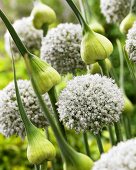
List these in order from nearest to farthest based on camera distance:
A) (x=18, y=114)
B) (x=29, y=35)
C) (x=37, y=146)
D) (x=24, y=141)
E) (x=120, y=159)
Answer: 1. (x=120, y=159)
2. (x=37, y=146)
3. (x=18, y=114)
4. (x=29, y=35)
5. (x=24, y=141)

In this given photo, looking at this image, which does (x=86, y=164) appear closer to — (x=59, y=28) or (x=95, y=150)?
(x=59, y=28)

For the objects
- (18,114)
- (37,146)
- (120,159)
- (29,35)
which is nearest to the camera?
(120,159)

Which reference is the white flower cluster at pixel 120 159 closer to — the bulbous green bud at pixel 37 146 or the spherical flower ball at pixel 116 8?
the bulbous green bud at pixel 37 146

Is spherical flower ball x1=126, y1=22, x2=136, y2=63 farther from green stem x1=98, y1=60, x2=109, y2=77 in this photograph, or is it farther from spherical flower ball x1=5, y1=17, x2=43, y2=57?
spherical flower ball x1=5, y1=17, x2=43, y2=57

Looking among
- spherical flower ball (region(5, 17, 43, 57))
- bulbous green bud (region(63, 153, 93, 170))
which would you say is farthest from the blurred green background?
bulbous green bud (region(63, 153, 93, 170))

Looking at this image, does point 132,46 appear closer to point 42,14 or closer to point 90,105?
point 90,105

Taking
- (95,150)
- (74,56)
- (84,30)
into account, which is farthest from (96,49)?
(95,150)

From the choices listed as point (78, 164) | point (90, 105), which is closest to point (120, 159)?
point (78, 164)

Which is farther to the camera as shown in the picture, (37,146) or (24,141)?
(24,141)
